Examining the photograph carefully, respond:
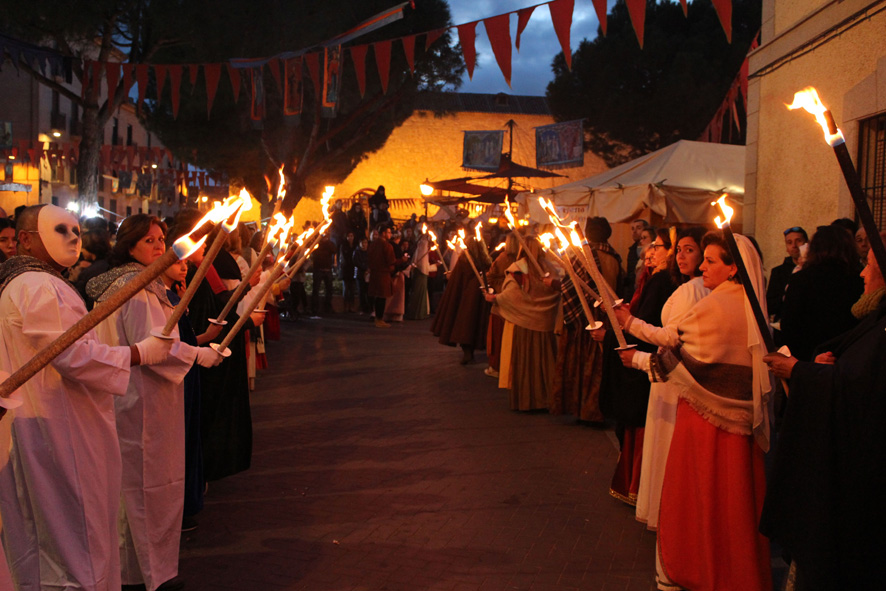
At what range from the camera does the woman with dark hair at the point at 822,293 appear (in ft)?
16.3

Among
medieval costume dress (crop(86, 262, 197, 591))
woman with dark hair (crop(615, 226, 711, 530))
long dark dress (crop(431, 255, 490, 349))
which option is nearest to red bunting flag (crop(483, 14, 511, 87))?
long dark dress (crop(431, 255, 490, 349))

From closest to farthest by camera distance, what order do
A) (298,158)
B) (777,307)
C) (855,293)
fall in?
(855,293) < (777,307) < (298,158)

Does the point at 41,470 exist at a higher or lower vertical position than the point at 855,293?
lower

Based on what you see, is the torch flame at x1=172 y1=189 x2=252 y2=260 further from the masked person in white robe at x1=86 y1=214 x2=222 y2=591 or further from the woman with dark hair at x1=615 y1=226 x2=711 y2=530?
the woman with dark hair at x1=615 y1=226 x2=711 y2=530

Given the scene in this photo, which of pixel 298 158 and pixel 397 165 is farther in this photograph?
pixel 397 165

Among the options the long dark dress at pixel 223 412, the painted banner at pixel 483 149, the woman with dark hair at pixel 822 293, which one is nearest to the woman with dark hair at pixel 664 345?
the woman with dark hair at pixel 822 293

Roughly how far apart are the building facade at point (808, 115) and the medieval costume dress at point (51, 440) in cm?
763

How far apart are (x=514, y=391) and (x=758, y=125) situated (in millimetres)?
5554

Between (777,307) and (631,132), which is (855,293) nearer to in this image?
(777,307)

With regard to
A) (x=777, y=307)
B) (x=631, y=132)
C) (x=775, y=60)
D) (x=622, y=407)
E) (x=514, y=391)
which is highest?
(x=631, y=132)

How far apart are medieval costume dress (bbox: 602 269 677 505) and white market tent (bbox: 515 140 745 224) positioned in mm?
6250

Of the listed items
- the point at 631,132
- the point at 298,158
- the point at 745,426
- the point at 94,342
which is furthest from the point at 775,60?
the point at 631,132

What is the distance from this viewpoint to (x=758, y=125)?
11383 mm

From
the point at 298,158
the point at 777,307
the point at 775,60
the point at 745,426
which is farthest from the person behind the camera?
the point at 298,158
